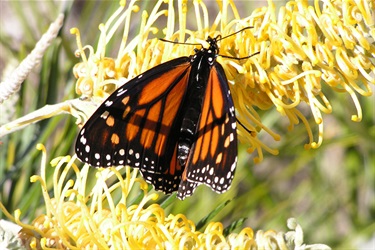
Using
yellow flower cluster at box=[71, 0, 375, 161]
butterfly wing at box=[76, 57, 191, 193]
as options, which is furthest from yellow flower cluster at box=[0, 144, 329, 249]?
yellow flower cluster at box=[71, 0, 375, 161]

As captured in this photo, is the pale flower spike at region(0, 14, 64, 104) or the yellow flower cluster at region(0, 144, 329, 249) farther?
the yellow flower cluster at region(0, 144, 329, 249)

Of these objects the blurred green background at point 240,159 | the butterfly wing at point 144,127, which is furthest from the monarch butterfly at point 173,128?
the blurred green background at point 240,159

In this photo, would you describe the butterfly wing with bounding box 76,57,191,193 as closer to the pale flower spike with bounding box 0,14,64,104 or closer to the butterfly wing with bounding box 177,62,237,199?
the butterfly wing with bounding box 177,62,237,199

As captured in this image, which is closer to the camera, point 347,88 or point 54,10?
point 347,88

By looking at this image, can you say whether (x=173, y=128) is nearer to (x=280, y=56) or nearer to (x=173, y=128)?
(x=173, y=128)

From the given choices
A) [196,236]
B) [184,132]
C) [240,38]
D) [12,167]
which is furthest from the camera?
[12,167]

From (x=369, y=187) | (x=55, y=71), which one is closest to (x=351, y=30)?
(x=55, y=71)

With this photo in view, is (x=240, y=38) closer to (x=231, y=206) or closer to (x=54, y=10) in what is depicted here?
(x=231, y=206)

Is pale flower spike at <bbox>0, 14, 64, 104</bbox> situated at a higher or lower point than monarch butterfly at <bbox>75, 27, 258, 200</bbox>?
higher
